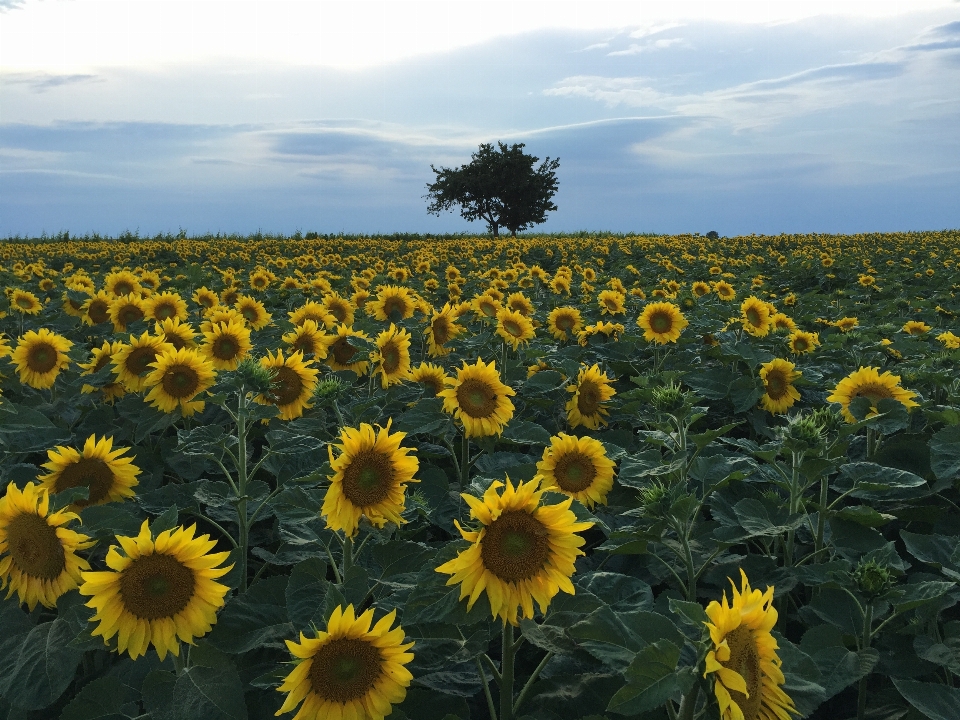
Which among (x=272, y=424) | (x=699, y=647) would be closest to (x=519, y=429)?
(x=272, y=424)

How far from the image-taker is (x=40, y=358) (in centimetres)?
451

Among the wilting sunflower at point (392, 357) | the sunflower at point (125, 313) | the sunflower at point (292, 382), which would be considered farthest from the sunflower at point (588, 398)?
the sunflower at point (125, 313)

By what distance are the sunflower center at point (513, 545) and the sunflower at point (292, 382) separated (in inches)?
87.1

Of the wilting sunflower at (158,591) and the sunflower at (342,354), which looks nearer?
the wilting sunflower at (158,591)

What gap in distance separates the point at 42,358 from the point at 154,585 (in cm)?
331

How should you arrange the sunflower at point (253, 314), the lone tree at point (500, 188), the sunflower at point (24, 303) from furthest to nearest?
the lone tree at point (500, 188) → the sunflower at point (24, 303) → the sunflower at point (253, 314)

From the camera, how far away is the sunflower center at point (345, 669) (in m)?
1.68

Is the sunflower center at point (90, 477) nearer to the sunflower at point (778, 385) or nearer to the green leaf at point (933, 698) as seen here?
the green leaf at point (933, 698)

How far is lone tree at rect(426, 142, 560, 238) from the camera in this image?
208ft

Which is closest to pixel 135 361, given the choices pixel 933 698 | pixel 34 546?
pixel 34 546

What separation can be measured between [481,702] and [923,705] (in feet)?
4.19

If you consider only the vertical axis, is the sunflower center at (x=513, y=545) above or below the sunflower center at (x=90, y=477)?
above

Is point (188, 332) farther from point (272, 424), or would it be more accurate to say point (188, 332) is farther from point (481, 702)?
point (481, 702)

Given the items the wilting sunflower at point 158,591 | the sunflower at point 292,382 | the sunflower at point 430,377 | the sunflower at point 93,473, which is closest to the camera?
the wilting sunflower at point 158,591
